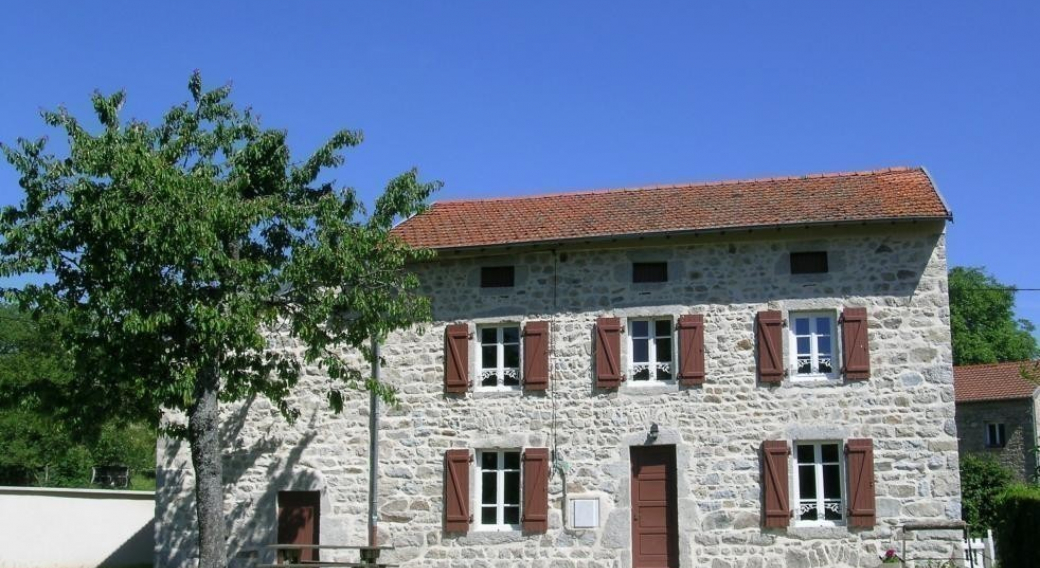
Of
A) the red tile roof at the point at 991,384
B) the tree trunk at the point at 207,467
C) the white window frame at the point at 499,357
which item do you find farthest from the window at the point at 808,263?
the red tile roof at the point at 991,384

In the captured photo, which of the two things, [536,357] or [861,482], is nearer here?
[861,482]

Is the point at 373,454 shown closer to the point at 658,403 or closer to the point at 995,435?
the point at 658,403

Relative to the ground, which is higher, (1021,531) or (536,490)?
(536,490)

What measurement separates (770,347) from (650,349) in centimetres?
179

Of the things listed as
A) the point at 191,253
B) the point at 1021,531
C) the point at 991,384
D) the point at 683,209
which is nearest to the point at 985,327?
the point at 991,384

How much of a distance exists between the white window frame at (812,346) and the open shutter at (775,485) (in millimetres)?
1084

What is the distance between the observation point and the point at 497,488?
17.3 m

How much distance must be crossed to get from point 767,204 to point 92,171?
973 centimetres

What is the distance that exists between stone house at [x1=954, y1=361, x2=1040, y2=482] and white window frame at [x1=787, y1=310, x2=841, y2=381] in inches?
793

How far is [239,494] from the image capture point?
1838cm

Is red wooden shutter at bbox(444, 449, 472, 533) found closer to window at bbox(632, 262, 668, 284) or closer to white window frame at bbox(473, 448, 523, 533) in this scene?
white window frame at bbox(473, 448, 523, 533)

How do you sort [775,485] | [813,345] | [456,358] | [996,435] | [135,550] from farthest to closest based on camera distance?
[996,435], [135,550], [456,358], [813,345], [775,485]

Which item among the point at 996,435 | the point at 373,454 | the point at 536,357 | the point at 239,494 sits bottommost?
the point at 239,494

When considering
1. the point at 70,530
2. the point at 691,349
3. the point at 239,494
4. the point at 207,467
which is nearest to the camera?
the point at 207,467
